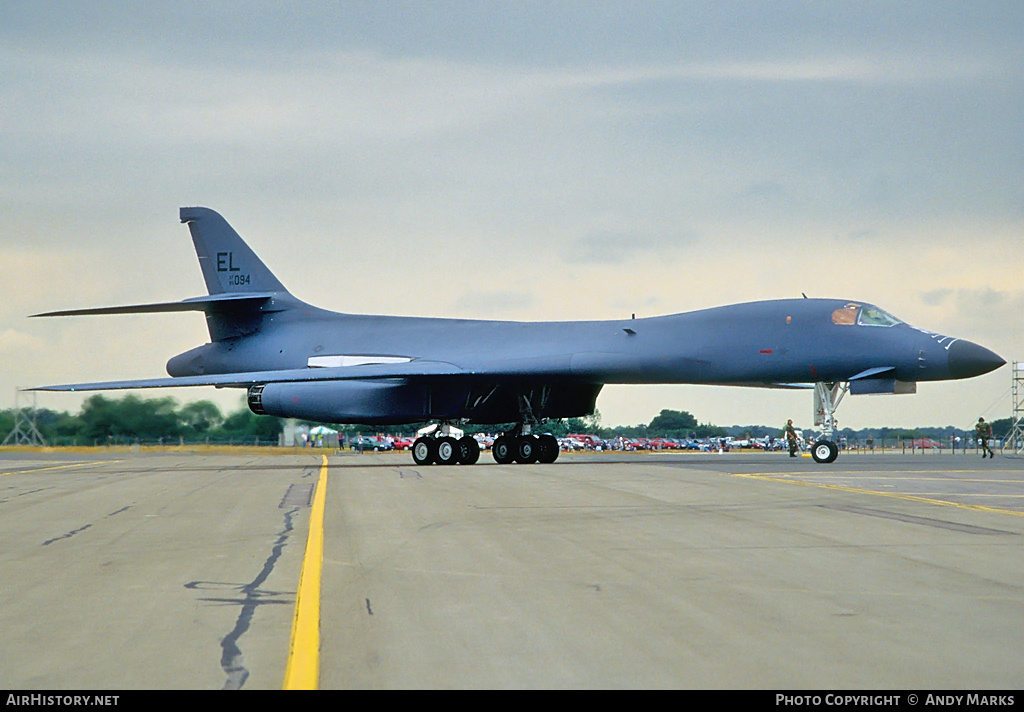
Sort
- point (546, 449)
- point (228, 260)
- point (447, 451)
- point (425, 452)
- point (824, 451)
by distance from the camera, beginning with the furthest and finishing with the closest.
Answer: point (228, 260), point (546, 449), point (425, 452), point (447, 451), point (824, 451)

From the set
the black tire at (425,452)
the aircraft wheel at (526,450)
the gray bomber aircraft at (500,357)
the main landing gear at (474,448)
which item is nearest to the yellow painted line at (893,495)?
the gray bomber aircraft at (500,357)

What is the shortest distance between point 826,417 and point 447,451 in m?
9.59

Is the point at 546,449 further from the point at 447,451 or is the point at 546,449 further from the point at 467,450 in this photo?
the point at 447,451

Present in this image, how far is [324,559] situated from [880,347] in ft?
62.5

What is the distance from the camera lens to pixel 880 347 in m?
24.8

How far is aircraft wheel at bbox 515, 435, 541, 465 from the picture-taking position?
2964 cm

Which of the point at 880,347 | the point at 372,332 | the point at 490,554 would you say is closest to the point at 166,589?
the point at 490,554

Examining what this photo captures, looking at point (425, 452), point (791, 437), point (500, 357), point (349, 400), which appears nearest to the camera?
point (500, 357)

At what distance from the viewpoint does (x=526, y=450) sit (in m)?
29.6

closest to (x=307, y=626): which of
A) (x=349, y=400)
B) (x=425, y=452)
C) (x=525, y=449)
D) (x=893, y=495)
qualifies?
(x=893, y=495)

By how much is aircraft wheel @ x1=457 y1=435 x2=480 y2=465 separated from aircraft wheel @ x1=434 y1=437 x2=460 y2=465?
4.3 inches

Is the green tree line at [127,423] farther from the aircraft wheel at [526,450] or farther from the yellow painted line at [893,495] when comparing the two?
the yellow painted line at [893,495]

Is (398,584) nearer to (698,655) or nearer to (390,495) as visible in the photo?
(698,655)

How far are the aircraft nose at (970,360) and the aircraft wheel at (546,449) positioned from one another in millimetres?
10301
